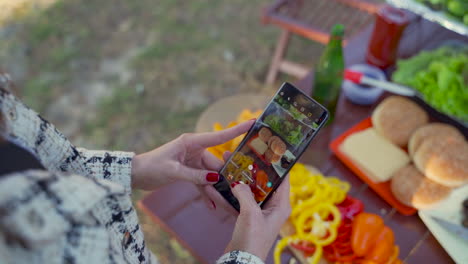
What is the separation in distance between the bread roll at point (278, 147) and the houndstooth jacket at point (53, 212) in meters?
0.48

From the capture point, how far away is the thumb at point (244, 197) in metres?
1.00

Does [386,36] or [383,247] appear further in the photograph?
[386,36]

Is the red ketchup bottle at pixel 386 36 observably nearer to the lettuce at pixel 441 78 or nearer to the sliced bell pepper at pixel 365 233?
the lettuce at pixel 441 78

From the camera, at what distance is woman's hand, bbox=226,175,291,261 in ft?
3.05

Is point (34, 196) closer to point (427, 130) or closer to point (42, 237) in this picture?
point (42, 237)

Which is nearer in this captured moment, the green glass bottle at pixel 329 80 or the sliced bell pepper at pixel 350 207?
the sliced bell pepper at pixel 350 207

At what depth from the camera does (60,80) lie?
2.90 meters

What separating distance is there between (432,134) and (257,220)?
828 mm

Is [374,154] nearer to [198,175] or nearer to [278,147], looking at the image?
[278,147]

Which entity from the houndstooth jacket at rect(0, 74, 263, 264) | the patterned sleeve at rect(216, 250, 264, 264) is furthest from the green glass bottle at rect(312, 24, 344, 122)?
the houndstooth jacket at rect(0, 74, 263, 264)

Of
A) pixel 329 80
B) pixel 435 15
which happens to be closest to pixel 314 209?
pixel 329 80

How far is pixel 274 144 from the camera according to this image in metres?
1.12

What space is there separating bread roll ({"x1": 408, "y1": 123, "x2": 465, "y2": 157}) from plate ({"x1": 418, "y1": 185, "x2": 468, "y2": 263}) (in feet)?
0.64

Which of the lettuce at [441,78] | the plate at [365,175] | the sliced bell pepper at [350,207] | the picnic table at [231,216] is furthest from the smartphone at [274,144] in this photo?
the lettuce at [441,78]
